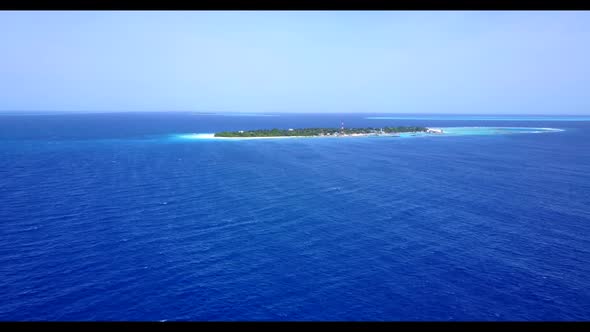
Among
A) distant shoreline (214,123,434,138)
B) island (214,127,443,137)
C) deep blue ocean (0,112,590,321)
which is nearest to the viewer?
deep blue ocean (0,112,590,321)

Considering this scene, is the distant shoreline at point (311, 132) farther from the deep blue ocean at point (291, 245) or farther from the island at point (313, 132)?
the deep blue ocean at point (291, 245)

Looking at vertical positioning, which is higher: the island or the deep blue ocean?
the island

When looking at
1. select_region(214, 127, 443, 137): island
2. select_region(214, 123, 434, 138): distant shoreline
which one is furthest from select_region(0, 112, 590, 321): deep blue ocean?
select_region(214, 127, 443, 137): island

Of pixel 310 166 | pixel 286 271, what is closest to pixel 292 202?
pixel 286 271

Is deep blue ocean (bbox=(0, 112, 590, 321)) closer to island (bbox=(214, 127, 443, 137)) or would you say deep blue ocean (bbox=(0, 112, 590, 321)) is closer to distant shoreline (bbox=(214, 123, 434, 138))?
distant shoreline (bbox=(214, 123, 434, 138))

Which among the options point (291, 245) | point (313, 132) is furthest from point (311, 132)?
point (291, 245)

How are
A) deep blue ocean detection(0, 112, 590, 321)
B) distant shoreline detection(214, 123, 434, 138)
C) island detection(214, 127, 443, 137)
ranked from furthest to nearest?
island detection(214, 127, 443, 137) → distant shoreline detection(214, 123, 434, 138) → deep blue ocean detection(0, 112, 590, 321)

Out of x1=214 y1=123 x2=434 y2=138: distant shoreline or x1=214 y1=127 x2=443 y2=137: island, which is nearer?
x1=214 y1=123 x2=434 y2=138: distant shoreline

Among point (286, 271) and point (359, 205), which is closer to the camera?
point (286, 271)
